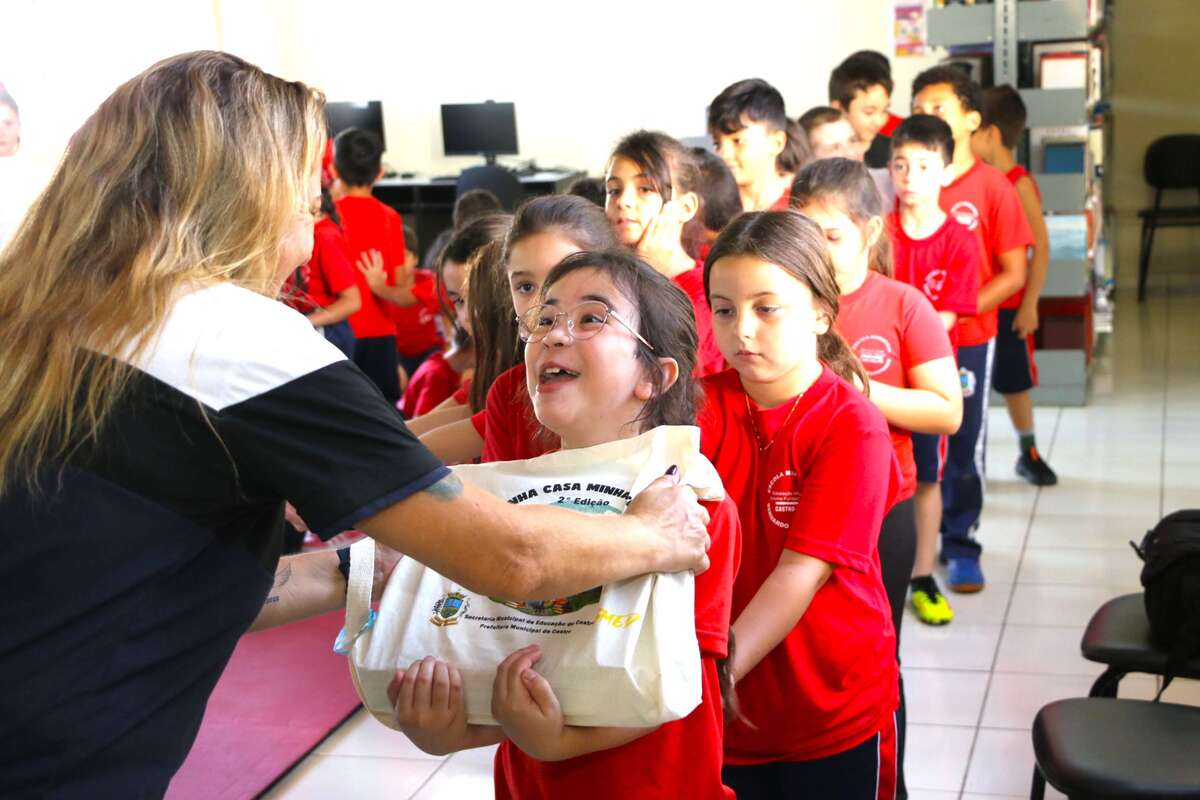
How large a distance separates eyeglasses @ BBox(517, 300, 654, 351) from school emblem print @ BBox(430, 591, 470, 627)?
14.9 inches

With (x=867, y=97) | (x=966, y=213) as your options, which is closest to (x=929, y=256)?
(x=966, y=213)

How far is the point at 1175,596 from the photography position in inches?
91.5

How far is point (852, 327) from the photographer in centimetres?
297

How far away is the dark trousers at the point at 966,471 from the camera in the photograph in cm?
436

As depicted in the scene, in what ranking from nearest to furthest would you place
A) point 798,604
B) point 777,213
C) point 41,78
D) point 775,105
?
1. point 798,604
2. point 777,213
3. point 775,105
4. point 41,78

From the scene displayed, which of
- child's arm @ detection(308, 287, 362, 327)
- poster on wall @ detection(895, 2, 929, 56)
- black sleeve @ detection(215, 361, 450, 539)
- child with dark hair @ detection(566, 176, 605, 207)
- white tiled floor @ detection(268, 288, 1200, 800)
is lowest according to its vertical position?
white tiled floor @ detection(268, 288, 1200, 800)

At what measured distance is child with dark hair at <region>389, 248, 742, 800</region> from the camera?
53.0 inches

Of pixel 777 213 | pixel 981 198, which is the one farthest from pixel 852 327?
pixel 981 198

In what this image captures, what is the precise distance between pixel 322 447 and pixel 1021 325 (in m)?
Result: 4.56

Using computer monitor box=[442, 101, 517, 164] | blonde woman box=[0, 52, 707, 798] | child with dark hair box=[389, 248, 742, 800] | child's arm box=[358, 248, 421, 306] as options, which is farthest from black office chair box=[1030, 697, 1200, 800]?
computer monitor box=[442, 101, 517, 164]

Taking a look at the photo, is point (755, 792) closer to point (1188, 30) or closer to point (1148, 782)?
point (1148, 782)

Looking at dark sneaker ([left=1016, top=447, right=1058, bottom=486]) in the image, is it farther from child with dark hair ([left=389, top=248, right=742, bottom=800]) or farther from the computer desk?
the computer desk

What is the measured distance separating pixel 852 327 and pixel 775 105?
1183 millimetres

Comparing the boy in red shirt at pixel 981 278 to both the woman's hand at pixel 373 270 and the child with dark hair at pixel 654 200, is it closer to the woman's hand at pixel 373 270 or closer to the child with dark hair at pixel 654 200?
the child with dark hair at pixel 654 200
